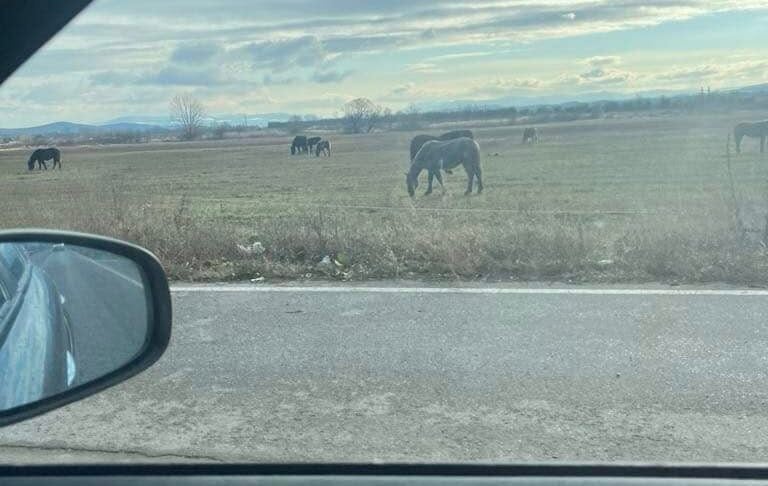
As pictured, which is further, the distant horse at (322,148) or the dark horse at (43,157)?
the distant horse at (322,148)

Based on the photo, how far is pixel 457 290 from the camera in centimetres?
696

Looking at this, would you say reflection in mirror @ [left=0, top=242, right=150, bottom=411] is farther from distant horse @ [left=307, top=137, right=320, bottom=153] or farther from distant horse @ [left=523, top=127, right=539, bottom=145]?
distant horse @ [left=307, top=137, right=320, bottom=153]

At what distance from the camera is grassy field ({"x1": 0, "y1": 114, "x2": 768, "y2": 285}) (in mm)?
Result: 7688

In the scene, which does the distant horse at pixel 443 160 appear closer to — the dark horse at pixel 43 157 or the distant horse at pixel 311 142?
the dark horse at pixel 43 157

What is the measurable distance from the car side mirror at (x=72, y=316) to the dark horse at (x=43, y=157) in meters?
42.7

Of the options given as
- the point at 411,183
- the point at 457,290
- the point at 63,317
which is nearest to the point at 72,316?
the point at 63,317

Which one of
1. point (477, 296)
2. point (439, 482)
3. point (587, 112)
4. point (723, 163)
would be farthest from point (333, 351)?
point (587, 112)

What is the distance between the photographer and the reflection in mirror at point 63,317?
2.16 metres

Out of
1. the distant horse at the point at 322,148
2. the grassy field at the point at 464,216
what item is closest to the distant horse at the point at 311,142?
the distant horse at the point at 322,148

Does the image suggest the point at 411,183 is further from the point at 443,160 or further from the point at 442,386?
the point at 442,386

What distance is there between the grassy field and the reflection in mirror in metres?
4.99

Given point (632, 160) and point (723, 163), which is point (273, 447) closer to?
point (723, 163)

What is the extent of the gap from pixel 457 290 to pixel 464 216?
7.19 meters

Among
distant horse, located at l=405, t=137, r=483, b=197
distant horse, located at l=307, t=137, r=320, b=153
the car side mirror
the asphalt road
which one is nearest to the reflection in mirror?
the car side mirror
